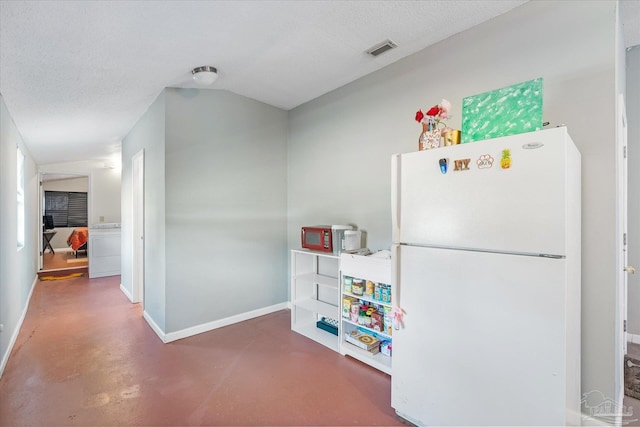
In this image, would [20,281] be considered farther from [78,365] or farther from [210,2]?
[210,2]

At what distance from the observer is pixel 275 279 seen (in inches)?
151

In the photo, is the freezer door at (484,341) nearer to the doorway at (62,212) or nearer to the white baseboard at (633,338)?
the white baseboard at (633,338)

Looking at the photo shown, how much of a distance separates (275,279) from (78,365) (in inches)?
80.5

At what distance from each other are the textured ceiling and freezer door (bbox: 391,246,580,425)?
65.3 inches

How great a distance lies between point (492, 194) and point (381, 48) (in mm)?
1658

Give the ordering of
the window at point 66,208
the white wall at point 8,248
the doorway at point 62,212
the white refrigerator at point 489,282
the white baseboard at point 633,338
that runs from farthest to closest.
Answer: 1. the window at point 66,208
2. the doorway at point 62,212
3. the white baseboard at point 633,338
4. the white wall at point 8,248
5. the white refrigerator at point 489,282

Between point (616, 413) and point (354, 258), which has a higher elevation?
point (354, 258)

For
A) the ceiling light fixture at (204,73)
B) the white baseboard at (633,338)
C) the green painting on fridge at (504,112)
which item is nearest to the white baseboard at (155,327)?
the ceiling light fixture at (204,73)

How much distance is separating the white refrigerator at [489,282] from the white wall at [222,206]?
2178mm

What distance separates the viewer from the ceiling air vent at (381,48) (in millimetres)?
2367

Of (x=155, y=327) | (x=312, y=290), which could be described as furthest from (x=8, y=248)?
(x=312, y=290)

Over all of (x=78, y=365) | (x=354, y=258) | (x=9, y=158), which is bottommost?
(x=78, y=365)

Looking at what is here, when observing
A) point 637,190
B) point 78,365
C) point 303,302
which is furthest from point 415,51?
point 78,365

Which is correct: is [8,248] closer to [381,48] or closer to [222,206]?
[222,206]
